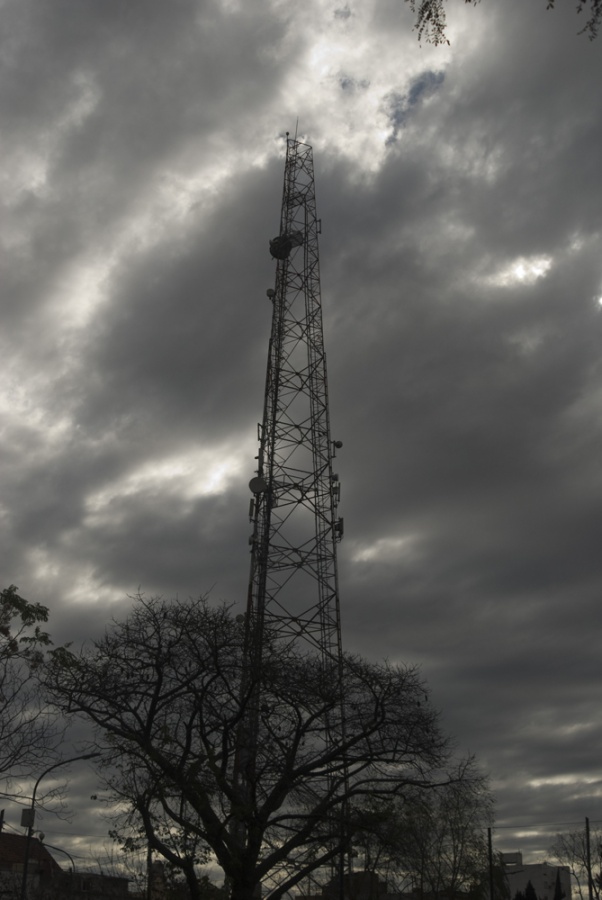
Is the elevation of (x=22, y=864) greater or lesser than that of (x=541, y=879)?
greater

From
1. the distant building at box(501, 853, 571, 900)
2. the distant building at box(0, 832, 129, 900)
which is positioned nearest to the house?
the distant building at box(0, 832, 129, 900)

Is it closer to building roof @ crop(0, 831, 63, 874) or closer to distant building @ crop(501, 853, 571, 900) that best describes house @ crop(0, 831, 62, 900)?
building roof @ crop(0, 831, 63, 874)

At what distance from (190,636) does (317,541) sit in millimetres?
10404

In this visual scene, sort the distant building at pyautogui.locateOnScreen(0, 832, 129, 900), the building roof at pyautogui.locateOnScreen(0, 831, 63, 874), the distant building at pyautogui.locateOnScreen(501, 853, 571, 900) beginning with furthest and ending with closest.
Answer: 1. the distant building at pyautogui.locateOnScreen(501, 853, 571, 900)
2. the building roof at pyautogui.locateOnScreen(0, 831, 63, 874)
3. the distant building at pyautogui.locateOnScreen(0, 832, 129, 900)

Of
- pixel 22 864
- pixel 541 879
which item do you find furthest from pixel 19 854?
pixel 541 879

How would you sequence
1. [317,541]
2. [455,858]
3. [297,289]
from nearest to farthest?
[317,541], [297,289], [455,858]

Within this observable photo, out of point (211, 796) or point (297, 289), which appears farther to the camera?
point (297, 289)

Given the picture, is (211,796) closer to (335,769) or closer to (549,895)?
(335,769)

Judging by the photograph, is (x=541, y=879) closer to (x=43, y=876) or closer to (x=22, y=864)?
(x=43, y=876)

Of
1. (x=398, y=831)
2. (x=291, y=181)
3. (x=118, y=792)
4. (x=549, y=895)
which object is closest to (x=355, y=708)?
(x=398, y=831)

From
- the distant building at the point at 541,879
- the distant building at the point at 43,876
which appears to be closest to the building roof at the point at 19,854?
the distant building at the point at 43,876

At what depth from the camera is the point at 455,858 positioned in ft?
165

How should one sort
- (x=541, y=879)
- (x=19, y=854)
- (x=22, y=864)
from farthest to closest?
(x=541, y=879) → (x=19, y=854) → (x=22, y=864)

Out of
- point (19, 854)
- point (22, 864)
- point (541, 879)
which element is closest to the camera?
point (22, 864)
